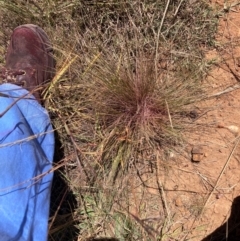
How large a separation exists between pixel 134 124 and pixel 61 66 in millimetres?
318

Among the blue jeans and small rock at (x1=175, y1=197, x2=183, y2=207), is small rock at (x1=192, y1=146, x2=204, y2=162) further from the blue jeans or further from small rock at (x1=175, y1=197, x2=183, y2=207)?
the blue jeans

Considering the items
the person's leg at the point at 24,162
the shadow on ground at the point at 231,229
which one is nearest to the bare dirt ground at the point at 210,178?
the shadow on ground at the point at 231,229

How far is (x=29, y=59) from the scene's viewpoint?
1697mm

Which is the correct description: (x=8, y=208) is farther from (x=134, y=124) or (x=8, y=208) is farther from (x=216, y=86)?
(x=216, y=86)

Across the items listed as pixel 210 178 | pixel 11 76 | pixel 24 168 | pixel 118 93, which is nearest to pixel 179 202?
pixel 210 178

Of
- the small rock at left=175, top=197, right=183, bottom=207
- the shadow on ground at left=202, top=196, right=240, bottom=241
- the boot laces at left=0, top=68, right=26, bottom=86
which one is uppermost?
the boot laces at left=0, top=68, right=26, bottom=86

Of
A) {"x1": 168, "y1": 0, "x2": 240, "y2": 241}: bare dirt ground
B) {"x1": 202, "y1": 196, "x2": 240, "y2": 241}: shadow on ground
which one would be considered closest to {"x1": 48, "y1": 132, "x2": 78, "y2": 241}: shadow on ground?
{"x1": 168, "y1": 0, "x2": 240, "y2": 241}: bare dirt ground

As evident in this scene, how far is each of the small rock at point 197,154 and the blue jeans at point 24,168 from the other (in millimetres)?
443

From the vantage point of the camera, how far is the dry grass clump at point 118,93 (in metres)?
1.48

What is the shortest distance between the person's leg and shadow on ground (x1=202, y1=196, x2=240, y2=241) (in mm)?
514

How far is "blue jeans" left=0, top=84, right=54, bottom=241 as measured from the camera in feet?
4.08

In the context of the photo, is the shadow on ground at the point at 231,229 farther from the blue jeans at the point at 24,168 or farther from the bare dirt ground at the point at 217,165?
the blue jeans at the point at 24,168

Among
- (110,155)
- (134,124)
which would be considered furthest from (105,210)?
(134,124)

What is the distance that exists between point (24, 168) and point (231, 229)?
64cm
